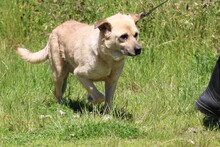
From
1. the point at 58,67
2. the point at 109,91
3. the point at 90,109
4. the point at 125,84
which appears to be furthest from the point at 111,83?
the point at 125,84

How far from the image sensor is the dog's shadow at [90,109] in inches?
246

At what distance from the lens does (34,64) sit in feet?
26.3

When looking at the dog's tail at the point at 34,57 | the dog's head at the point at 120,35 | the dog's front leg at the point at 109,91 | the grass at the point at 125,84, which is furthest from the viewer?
the dog's tail at the point at 34,57

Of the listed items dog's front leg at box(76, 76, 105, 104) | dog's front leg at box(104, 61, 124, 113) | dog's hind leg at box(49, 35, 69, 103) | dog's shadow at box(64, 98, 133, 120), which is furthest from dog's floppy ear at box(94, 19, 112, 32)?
dog's hind leg at box(49, 35, 69, 103)

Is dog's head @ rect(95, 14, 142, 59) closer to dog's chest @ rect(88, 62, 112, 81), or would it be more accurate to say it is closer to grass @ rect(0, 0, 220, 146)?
dog's chest @ rect(88, 62, 112, 81)

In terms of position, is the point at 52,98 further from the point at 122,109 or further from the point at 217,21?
the point at 217,21

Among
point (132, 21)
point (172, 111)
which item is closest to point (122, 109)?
point (172, 111)

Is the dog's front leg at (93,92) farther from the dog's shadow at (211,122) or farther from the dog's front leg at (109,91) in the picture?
the dog's shadow at (211,122)

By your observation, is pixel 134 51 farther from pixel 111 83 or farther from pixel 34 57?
pixel 34 57

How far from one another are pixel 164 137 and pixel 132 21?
139 cm

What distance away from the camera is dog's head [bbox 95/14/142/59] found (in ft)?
→ 20.2

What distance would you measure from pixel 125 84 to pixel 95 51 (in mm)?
1505

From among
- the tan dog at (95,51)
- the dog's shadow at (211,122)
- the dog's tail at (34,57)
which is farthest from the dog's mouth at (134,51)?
the dog's tail at (34,57)

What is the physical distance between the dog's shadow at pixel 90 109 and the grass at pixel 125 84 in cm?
1
